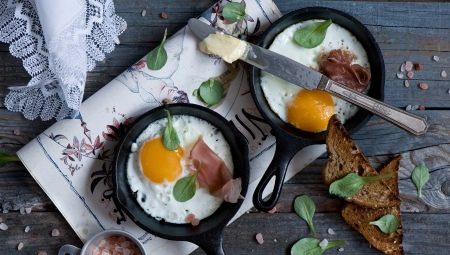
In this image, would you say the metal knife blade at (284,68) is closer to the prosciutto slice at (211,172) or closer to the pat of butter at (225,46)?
the pat of butter at (225,46)

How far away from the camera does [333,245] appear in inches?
83.3

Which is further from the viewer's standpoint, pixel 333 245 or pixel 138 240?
pixel 333 245

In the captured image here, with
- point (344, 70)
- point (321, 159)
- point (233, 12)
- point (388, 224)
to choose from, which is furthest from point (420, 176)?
point (233, 12)

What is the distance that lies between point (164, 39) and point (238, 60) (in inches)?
9.8

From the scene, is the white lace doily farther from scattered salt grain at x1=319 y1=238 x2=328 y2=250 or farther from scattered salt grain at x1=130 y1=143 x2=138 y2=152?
scattered salt grain at x1=319 y1=238 x2=328 y2=250

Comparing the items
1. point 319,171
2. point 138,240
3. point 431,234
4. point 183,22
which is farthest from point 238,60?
point 431,234

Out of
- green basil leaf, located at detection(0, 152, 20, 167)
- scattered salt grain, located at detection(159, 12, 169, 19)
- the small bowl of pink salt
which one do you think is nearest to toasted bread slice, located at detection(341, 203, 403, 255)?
the small bowl of pink salt

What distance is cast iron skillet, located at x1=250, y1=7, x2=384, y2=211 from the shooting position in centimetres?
194

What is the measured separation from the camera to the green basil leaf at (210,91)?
2043mm

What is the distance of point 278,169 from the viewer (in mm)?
1945

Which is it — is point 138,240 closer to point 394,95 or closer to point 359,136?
point 359,136

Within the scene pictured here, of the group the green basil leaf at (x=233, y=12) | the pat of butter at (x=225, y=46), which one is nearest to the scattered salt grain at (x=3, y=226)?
the pat of butter at (x=225, y=46)

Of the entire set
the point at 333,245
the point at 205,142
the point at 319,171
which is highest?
the point at 205,142

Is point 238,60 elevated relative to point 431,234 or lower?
elevated
